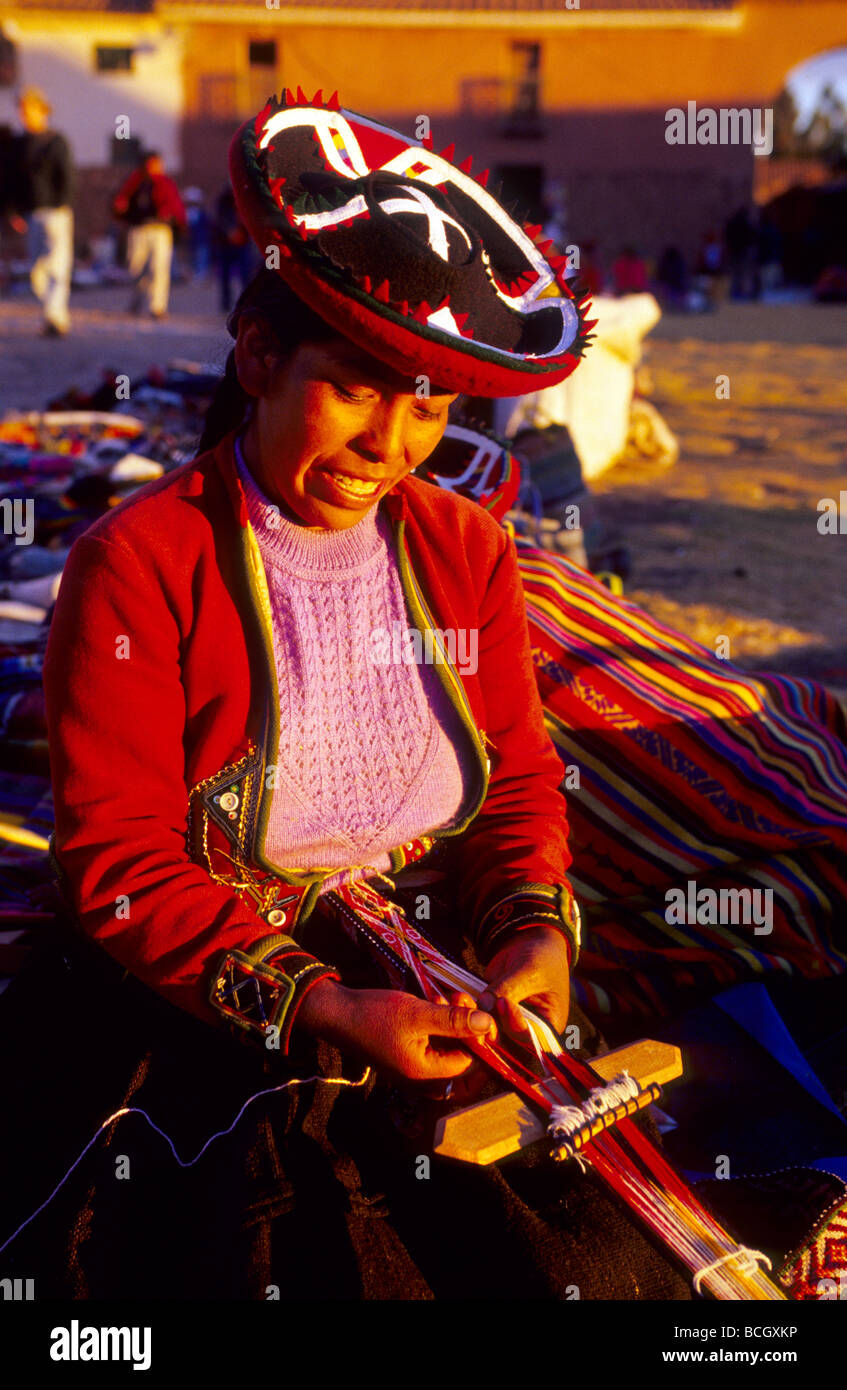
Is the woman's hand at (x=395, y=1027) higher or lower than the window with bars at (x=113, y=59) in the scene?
lower

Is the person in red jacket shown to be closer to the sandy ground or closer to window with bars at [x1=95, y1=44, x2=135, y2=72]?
the sandy ground

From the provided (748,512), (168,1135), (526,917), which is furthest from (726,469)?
(168,1135)

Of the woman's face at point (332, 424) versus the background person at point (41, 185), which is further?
the background person at point (41, 185)

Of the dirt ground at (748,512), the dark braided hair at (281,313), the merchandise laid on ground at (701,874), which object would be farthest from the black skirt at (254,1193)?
the dirt ground at (748,512)

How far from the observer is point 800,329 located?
1953 cm

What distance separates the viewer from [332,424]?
1656 mm

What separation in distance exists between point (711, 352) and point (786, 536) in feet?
33.1

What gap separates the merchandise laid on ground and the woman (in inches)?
23.3

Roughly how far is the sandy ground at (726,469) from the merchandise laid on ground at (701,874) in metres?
1.17

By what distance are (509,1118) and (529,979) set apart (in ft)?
0.68

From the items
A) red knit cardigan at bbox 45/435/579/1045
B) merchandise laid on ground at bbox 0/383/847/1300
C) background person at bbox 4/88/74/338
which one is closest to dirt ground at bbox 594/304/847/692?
merchandise laid on ground at bbox 0/383/847/1300

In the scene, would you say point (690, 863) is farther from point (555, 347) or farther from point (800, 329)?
point (800, 329)

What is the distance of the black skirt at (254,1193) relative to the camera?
1513mm

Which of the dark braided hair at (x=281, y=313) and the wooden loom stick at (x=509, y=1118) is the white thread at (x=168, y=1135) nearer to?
the wooden loom stick at (x=509, y=1118)
